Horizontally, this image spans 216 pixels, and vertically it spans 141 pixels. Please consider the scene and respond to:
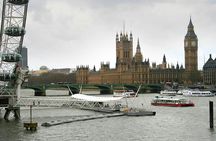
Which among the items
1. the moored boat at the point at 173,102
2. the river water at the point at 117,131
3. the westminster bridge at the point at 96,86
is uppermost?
the westminster bridge at the point at 96,86

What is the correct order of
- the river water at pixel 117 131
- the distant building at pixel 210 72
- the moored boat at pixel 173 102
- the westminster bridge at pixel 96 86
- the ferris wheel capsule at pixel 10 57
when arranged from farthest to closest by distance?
1. the distant building at pixel 210 72
2. the westminster bridge at pixel 96 86
3. the moored boat at pixel 173 102
4. the ferris wheel capsule at pixel 10 57
5. the river water at pixel 117 131

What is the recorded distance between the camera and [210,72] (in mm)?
193375

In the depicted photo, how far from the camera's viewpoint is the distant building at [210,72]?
632 ft

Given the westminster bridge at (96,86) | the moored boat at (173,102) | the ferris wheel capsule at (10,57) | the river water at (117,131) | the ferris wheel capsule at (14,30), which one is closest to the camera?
the river water at (117,131)

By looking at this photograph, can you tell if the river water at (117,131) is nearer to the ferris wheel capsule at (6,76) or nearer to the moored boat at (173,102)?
the ferris wheel capsule at (6,76)

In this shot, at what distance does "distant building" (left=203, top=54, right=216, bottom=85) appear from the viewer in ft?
632

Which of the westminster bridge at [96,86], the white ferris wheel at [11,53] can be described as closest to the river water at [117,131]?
the white ferris wheel at [11,53]

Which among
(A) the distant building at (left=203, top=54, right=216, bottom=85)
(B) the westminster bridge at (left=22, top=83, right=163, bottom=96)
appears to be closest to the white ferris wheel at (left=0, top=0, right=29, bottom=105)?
(B) the westminster bridge at (left=22, top=83, right=163, bottom=96)

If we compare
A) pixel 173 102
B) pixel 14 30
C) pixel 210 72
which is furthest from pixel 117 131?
pixel 210 72

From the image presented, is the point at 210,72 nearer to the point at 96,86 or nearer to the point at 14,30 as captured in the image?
the point at 96,86

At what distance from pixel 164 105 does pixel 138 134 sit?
43805 mm

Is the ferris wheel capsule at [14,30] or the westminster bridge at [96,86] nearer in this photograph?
the ferris wheel capsule at [14,30]

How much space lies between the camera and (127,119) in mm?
56438

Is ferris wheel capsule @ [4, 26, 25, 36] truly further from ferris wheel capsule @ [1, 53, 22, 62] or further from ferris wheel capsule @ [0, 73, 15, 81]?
ferris wheel capsule @ [0, 73, 15, 81]
